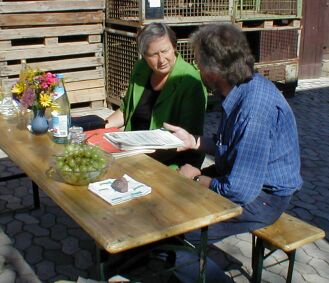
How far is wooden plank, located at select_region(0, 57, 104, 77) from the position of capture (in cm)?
598

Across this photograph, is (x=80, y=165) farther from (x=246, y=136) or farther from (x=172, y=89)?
(x=172, y=89)

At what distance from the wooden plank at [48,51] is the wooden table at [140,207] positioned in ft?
11.9

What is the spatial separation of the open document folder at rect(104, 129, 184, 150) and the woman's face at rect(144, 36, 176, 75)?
0.46 metres

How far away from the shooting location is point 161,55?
121 inches

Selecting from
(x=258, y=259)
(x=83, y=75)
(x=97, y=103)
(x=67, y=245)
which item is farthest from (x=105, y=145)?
(x=97, y=103)

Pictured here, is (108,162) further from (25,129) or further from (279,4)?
(279,4)

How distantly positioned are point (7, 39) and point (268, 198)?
168 inches

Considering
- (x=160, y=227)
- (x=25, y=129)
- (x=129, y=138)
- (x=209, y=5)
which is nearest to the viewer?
(x=160, y=227)

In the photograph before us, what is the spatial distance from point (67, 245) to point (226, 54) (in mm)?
1811

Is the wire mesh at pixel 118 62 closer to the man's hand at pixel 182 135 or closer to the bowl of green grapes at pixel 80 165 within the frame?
the man's hand at pixel 182 135

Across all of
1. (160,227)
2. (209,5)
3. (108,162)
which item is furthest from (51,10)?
(160,227)

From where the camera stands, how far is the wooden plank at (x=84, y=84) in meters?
6.41

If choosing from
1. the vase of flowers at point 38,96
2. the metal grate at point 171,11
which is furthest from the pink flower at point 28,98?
the metal grate at point 171,11

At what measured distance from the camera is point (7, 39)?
5898mm
